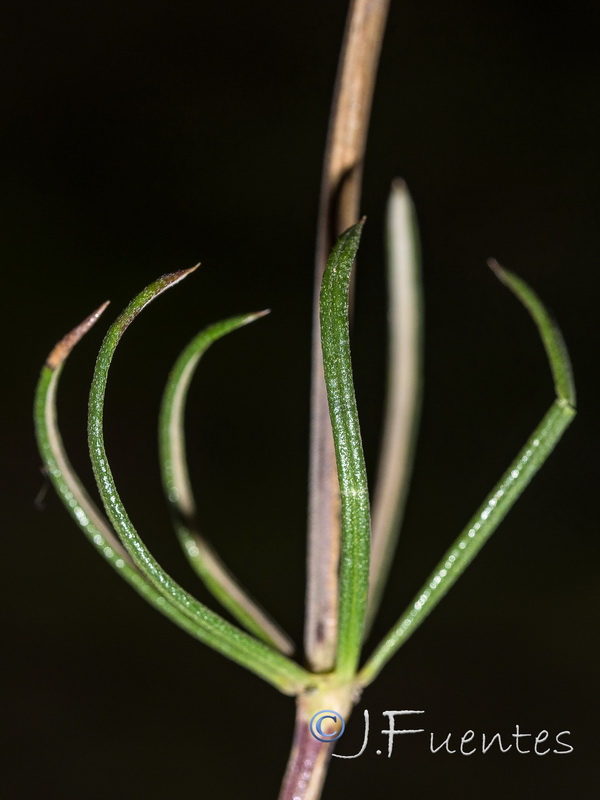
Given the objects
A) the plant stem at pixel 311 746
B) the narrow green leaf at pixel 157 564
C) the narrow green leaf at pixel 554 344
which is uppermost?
the narrow green leaf at pixel 554 344

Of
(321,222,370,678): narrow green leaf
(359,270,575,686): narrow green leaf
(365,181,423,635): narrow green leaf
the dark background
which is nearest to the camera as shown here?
(321,222,370,678): narrow green leaf

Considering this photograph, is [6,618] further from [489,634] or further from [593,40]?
[593,40]

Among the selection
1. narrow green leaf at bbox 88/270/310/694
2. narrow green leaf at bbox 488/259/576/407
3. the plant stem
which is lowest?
the plant stem

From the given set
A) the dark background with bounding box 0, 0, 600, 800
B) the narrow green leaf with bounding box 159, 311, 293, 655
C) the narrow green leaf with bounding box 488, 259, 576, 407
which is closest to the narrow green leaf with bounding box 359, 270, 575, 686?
the narrow green leaf with bounding box 488, 259, 576, 407

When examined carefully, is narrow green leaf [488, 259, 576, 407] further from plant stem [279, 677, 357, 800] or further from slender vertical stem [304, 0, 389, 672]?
plant stem [279, 677, 357, 800]

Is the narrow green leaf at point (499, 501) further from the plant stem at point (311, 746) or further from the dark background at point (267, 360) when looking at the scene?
the dark background at point (267, 360)
